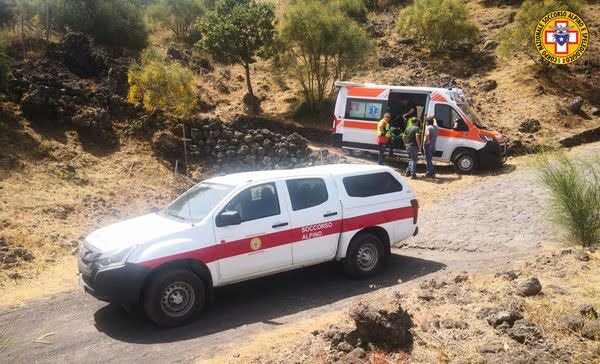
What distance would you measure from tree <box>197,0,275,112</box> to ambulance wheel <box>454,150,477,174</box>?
1034 centimetres

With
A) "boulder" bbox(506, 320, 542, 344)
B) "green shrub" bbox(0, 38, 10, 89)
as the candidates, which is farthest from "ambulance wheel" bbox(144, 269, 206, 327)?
"green shrub" bbox(0, 38, 10, 89)

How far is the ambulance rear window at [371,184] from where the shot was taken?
25.7 ft

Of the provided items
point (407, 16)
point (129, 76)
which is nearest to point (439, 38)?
point (407, 16)

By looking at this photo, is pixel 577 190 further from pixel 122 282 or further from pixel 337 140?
pixel 337 140

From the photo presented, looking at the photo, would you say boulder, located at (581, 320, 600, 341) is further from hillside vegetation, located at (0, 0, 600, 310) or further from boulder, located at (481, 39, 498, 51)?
boulder, located at (481, 39, 498, 51)

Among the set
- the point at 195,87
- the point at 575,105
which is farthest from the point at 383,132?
the point at 575,105

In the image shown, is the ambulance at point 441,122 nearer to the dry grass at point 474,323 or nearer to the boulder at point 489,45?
the dry grass at point 474,323

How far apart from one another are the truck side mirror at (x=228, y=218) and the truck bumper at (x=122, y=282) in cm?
109

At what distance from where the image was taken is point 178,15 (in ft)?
95.2

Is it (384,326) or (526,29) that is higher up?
(526,29)

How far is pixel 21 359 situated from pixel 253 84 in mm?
21870

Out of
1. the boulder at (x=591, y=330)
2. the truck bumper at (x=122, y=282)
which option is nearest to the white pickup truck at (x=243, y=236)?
the truck bumper at (x=122, y=282)

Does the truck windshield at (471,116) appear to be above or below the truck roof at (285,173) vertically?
above

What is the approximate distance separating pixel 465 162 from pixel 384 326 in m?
12.6
